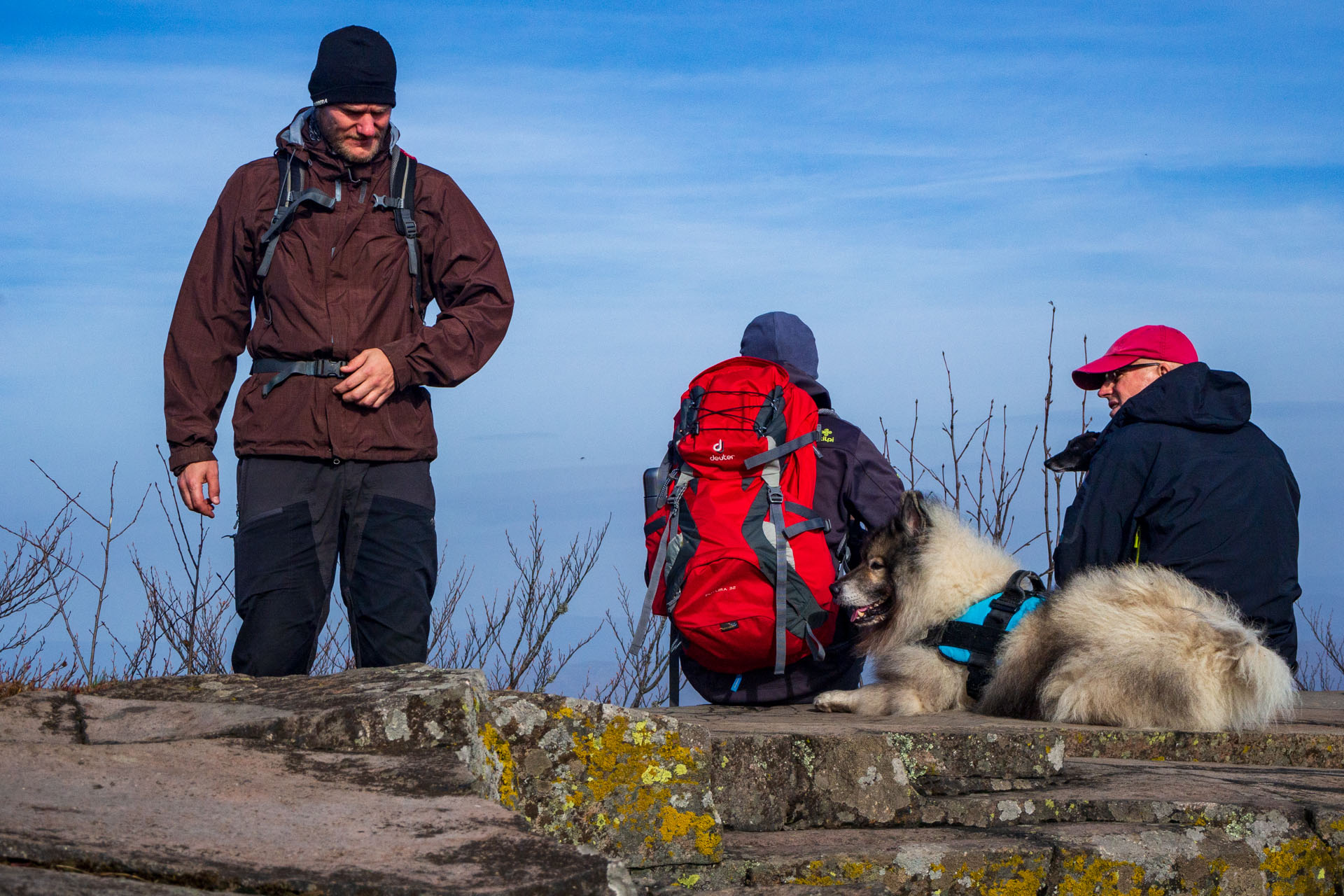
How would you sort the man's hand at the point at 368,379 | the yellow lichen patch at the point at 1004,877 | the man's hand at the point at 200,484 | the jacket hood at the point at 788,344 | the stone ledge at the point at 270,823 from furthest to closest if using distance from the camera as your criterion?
the jacket hood at the point at 788,344 < the man's hand at the point at 200,484 < the man's hand at the point at 368,379 < the yellow lichen patch at the point at 1004,877 < the stone ledge at the point at 270,823

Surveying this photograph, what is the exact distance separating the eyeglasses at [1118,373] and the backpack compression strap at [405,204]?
3.29 metres

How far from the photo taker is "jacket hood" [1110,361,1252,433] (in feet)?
15.9

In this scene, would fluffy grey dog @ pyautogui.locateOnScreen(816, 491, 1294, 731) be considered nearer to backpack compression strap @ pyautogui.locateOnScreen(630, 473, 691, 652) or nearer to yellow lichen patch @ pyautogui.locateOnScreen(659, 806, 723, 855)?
backpack compression strap @ pyautogui.locateOnScreen(630, 473, 691, 652)

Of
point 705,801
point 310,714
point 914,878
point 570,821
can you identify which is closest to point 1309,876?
point 914,878

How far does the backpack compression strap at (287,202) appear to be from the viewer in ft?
13.3

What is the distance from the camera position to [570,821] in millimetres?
2586

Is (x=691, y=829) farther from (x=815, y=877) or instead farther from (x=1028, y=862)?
(x=1028, y=862)

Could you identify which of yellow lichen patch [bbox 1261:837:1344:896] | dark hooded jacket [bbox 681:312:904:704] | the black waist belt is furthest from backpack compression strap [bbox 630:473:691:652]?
yellow lichen patch [bbox 1261:837:1344:896]

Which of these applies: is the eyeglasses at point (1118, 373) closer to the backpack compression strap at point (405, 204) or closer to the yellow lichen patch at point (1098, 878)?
the yellow lichen patch at point (1098, 878)

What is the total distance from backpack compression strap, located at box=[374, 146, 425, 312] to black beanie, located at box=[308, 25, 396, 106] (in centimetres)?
21

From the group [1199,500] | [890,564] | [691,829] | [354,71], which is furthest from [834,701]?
[354,71]

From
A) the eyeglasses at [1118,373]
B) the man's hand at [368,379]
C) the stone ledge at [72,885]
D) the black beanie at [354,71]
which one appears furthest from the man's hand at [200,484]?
the eyeglasses at [1118,373]

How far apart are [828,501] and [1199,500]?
150cm

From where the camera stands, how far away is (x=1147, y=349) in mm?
5363
